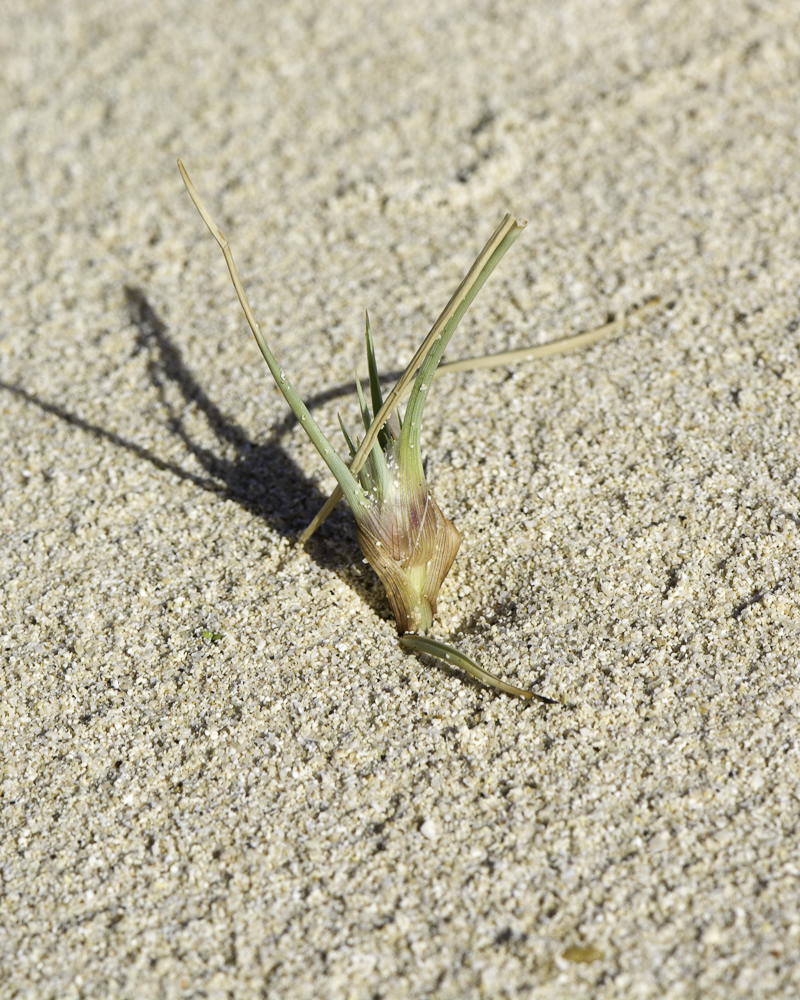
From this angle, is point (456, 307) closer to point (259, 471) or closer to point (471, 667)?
point (471, 667)

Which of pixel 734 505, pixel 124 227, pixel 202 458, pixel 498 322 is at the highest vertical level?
pixel 124 227

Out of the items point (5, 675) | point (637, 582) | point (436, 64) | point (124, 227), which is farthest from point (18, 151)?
point (637, 582)

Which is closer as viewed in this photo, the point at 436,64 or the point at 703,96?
the point at 703,96

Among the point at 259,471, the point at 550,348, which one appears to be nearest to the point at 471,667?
the point at 259,471

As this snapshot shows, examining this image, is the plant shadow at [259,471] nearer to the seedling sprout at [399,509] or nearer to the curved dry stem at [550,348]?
the seedling sprout at [399,509]

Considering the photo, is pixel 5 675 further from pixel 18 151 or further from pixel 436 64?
pixel 436 64

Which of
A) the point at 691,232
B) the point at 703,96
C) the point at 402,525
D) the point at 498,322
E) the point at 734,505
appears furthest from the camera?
the point at 703,96

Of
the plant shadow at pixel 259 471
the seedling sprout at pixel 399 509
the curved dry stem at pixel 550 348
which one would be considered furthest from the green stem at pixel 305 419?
the curved dry stem at pixel 550 348
